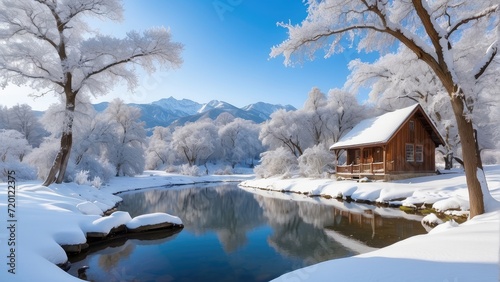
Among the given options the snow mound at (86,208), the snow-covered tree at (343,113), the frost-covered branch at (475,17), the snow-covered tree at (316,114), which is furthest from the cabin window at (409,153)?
the snow mound at (86,208)

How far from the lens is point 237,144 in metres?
72.6

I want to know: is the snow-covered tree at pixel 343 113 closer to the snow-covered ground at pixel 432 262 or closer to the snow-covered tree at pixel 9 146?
the snow-covered ground at pixel 432 262

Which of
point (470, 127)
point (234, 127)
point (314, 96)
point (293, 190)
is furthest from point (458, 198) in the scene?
point (234, 127)

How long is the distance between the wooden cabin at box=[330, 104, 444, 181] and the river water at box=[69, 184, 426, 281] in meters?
8.72

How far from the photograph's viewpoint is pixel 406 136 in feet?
80.6


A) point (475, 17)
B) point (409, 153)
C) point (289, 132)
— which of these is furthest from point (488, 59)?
point (289, 132)

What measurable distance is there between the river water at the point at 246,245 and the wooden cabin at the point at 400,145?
8.72 meters

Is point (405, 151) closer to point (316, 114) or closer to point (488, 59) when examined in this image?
point (316, 114)

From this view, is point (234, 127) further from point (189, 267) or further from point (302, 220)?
point (189, 267)

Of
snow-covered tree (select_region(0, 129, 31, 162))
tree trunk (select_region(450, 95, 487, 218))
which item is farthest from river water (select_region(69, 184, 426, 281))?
snow-covered tree (select_region(0, 129, 31, 162))

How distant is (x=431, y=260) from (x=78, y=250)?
953 cm

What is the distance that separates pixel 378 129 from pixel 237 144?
162 feet

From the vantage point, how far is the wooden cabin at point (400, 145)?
77.4 feet

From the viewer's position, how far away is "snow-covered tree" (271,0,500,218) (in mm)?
7973
